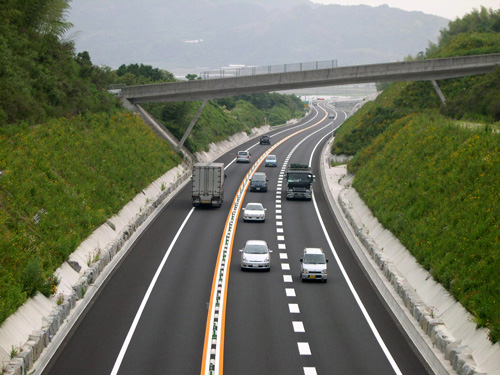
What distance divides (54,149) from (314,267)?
21.0 metres

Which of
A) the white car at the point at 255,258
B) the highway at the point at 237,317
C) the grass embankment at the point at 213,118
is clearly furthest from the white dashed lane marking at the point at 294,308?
the grass embankment at the point at 213,118

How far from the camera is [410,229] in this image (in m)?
37.2

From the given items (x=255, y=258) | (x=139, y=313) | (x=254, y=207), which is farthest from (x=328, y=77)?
(x=139, y=313)

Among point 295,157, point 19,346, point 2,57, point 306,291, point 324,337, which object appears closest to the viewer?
point 19,346

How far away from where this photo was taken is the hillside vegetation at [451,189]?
1085 inches

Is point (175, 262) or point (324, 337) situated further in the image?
point (175, 262)

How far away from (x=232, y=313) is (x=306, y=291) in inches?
202

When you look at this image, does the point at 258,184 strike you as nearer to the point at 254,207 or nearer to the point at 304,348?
the point at 254,207

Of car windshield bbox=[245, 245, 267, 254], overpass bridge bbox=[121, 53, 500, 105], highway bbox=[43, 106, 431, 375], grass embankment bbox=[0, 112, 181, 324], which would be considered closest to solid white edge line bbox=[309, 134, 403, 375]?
highway bbox=[43, 106, 431, 375]

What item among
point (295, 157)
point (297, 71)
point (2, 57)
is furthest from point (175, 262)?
point (295, 157)

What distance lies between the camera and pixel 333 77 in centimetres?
7038

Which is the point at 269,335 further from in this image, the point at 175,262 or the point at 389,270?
the point at 175,262

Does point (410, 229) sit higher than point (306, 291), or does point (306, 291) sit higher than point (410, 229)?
point (410, 229)

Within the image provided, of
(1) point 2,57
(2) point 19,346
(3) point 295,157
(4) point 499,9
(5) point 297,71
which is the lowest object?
(2) point 19,346
